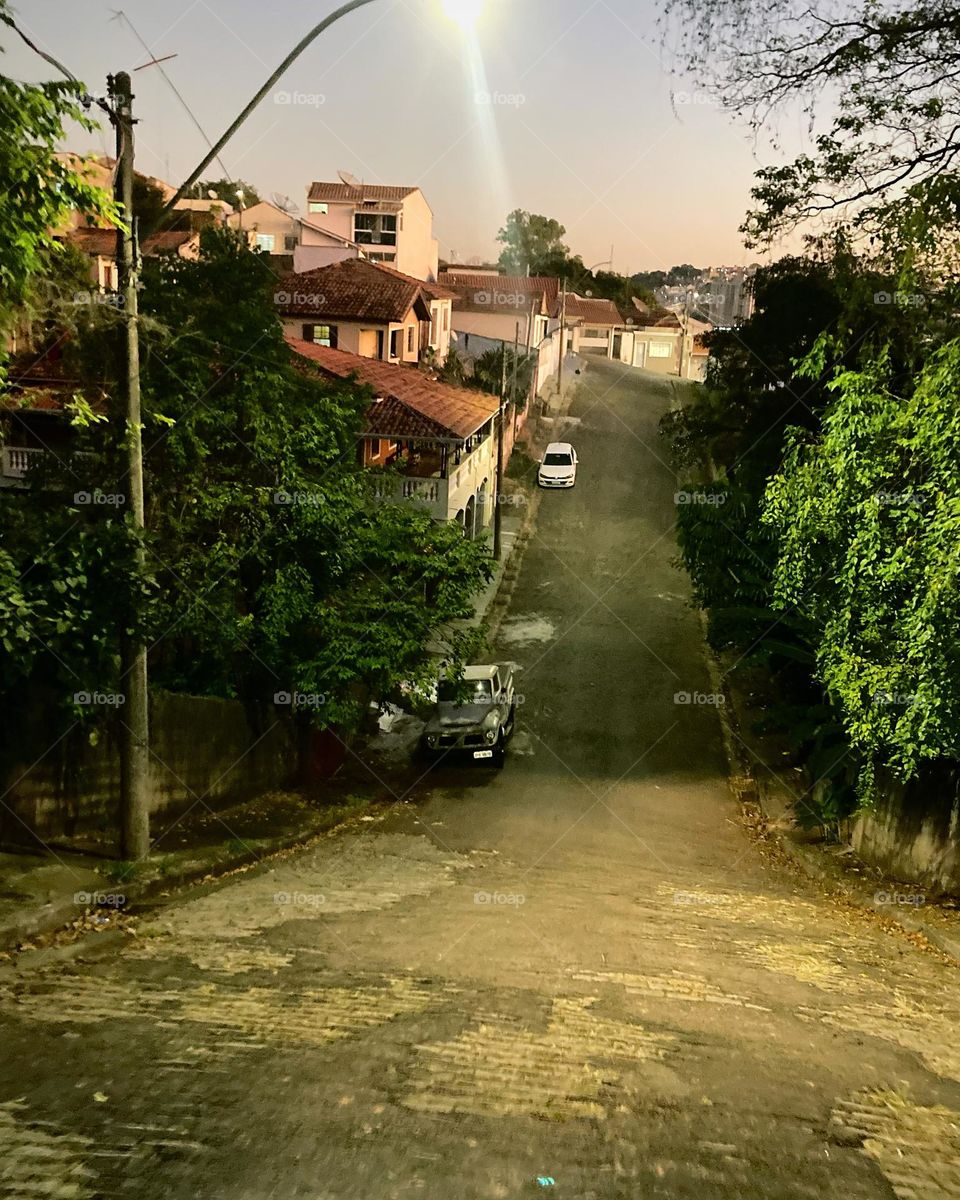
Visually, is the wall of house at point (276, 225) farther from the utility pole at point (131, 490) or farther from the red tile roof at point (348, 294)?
the utility pole at point (131, 490)

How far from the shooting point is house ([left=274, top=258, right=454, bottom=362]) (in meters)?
33.8

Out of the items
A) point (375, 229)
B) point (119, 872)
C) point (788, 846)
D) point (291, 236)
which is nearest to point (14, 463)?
point (119, 872)

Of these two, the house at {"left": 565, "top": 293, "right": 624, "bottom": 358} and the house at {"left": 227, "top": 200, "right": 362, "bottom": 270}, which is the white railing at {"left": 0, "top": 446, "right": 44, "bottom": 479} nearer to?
the house at {"left": 227, "top": 200, "right": 362, "bottom": 270}

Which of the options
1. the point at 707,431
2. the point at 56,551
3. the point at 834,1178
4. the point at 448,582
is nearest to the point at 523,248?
the point at 707,431

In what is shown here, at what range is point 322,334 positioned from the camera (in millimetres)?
34219

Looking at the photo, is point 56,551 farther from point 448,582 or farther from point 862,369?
point 862,369

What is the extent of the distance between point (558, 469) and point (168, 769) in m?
30.7

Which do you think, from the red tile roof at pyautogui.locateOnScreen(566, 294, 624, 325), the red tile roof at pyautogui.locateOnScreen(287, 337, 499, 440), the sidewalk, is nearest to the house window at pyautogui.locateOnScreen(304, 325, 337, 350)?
the red tile roof at pyautogui.locateOnScreen(287, 337, 499, 440)

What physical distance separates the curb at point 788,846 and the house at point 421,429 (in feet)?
24.5

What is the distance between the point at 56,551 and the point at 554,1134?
7.14 m

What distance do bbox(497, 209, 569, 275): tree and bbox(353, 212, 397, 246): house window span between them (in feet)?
111

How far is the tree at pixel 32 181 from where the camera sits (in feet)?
24.4

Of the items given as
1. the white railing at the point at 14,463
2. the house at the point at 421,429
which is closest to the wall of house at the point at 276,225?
the house at the point at 421,429

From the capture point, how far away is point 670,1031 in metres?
6.97
